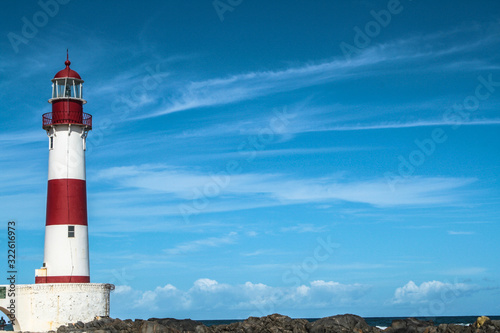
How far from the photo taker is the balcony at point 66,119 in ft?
101

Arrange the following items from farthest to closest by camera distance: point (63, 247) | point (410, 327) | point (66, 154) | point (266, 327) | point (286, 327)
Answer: point (66, 154) → point (63, 247) → point (286, 327) → point (266, 327) → point (410, 327)

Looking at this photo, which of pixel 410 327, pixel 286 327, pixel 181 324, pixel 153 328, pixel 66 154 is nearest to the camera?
pixel 153 328

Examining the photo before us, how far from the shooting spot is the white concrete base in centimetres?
2916

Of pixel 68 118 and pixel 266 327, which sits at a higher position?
pixel 68 118

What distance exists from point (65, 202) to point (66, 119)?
4066mm

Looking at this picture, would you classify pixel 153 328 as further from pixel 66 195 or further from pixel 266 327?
pixel 66 195

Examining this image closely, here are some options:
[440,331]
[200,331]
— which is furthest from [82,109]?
[440,331]

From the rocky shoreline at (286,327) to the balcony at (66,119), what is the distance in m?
9.51

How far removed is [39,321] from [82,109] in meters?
10.4

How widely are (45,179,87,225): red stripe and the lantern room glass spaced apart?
440 centimetres

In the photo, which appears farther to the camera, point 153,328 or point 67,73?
point 67,73

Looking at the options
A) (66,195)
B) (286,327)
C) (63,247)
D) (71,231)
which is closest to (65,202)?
(66,195)

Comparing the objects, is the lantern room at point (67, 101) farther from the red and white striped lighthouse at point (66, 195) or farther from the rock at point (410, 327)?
the rock at point (410, 327)

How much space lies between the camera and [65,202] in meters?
30.1
